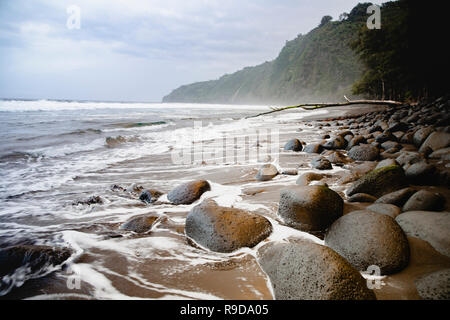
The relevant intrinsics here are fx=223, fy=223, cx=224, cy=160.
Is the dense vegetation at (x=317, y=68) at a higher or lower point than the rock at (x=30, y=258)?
higher

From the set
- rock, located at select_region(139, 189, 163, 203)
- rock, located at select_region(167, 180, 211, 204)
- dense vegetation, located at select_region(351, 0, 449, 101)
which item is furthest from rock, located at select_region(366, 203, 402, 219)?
dense vegetation, located at select_region(351, 0, 449, 101)

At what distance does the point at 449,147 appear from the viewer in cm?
402

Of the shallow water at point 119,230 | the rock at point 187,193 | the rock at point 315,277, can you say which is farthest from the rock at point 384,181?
the rock at point 187,193

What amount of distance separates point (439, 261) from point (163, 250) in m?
2.18

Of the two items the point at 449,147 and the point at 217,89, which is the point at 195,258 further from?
the point at 217,89

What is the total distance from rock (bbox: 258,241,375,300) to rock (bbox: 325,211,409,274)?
1.31 ft

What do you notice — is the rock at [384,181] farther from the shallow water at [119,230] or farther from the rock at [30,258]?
the rock at [30,258]

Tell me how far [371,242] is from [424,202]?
2.77 ft

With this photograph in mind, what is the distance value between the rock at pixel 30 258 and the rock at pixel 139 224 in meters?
0.57

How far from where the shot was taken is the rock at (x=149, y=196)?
3202 millimetres

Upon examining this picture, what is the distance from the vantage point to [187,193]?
319 cm

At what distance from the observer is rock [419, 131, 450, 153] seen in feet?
14.0

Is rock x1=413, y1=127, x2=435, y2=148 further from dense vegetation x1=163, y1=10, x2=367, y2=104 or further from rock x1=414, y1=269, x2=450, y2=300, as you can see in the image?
dense vegetation x1=163, y1=10, x2=367, y2=104
